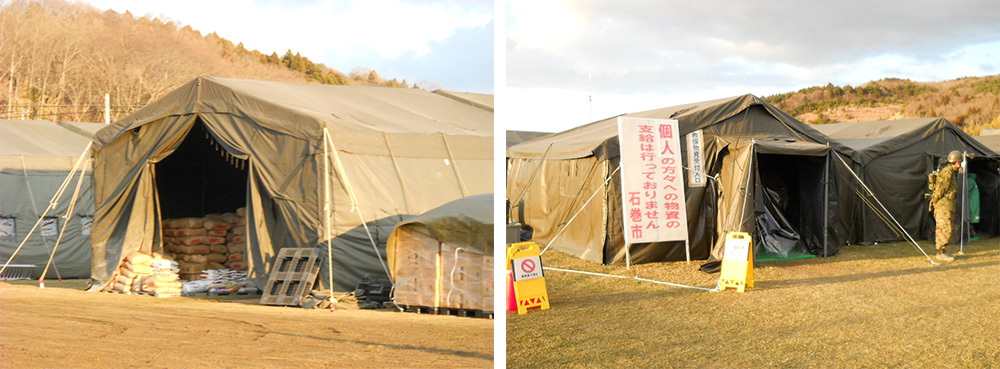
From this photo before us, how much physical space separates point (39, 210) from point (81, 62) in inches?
203

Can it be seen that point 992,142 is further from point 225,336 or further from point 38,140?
point 38,140

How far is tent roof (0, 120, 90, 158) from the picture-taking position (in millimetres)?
9711

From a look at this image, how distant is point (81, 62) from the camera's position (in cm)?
1327

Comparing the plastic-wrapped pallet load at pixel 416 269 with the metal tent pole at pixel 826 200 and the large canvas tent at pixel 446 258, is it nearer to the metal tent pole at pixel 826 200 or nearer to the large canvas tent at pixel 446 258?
the large canvas tent at pixel 446 258

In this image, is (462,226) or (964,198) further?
(964,198)

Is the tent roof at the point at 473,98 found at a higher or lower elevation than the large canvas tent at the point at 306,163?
higher

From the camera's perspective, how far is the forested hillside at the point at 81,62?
39.8 ft

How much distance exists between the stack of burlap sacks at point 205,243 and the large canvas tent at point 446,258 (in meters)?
3.49

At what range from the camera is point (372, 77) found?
79.4 feet

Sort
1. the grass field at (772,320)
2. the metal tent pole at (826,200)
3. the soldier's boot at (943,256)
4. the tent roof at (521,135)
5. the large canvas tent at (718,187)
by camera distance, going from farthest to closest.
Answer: the tent roof at (521,135)
the metal tent pole at (826,200)
the soldier's boot at (943,256)
the large canvas tent at (718,187)
the grass field at (772,320)

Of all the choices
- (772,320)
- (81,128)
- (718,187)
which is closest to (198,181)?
(81,128)

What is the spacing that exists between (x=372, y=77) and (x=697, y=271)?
18887 millimetres

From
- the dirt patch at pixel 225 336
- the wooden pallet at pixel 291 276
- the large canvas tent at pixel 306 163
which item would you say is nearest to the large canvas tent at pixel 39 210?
the large canvas tent at pixel 306 163

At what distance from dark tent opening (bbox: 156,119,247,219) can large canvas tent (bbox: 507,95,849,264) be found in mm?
4576
